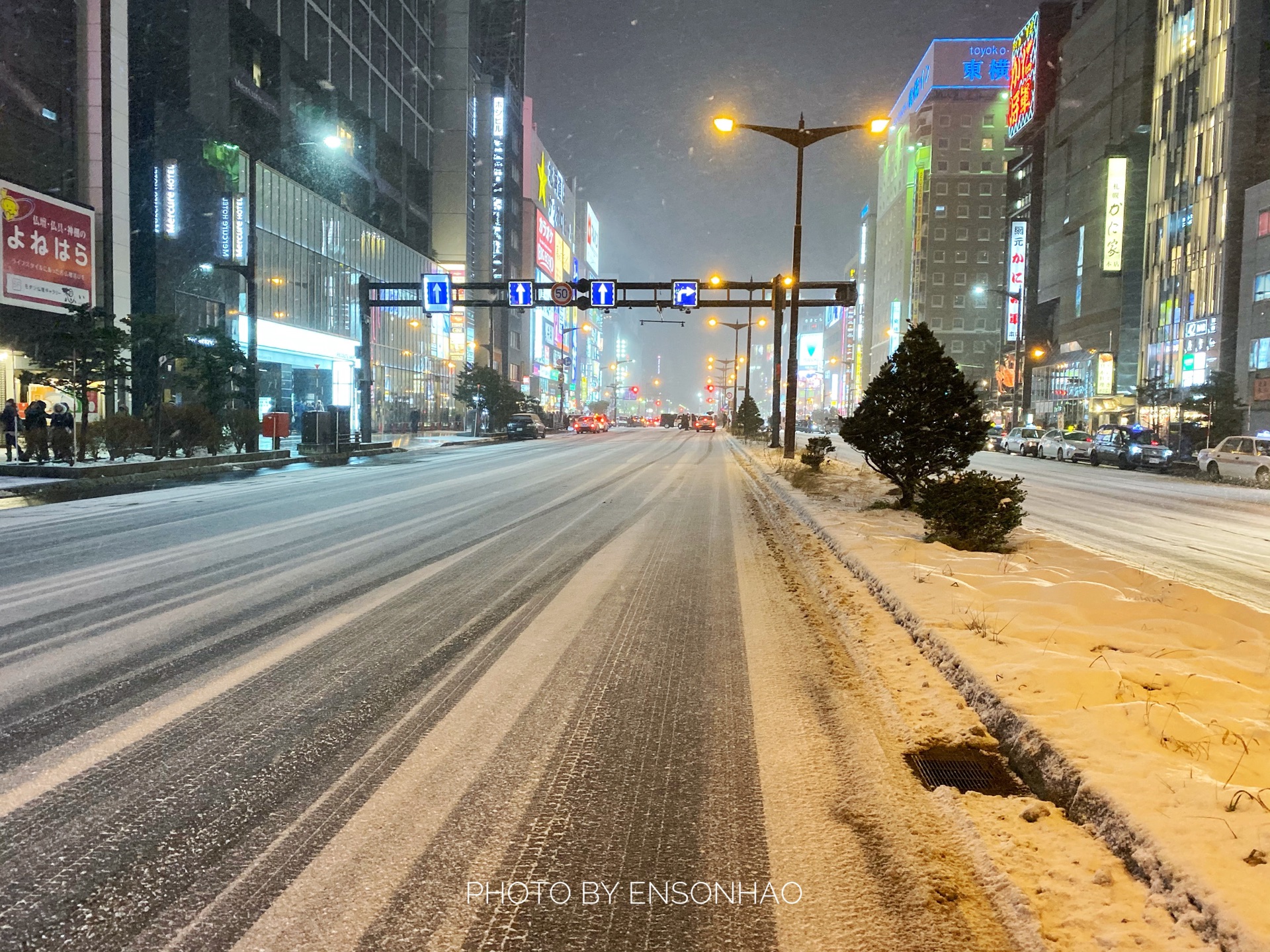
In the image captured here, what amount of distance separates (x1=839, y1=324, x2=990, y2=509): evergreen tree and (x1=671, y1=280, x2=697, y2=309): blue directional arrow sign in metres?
25.1

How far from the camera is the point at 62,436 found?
66.2ft

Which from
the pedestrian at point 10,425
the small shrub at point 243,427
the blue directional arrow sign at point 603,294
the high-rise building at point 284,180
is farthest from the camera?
the high-rise building at point 284,180

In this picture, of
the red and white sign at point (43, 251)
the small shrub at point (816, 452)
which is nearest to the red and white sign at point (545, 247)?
the red and white sign at point (43, 251)

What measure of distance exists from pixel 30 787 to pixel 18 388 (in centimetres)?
3343

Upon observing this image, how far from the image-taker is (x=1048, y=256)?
85.8 m

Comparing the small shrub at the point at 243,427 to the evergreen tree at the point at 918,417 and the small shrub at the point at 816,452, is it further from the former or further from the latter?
the evergreen tree at the point at 918,417

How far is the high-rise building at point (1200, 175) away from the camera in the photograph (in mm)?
49781

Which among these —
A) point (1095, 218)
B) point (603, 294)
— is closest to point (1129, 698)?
point (603, 294)

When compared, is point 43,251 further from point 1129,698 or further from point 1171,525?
point 1129,698

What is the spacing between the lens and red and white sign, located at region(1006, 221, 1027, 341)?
285 ft

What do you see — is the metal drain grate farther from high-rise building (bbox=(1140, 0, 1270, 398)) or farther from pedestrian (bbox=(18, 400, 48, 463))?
high-rise building (bbox=(1140, 0, 1270, 398))

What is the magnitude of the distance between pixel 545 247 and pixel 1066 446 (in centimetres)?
9712

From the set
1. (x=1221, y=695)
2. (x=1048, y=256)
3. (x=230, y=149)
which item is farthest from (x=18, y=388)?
(x=1048, y=256)

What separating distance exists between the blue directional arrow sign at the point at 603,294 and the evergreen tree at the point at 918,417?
24.4m
